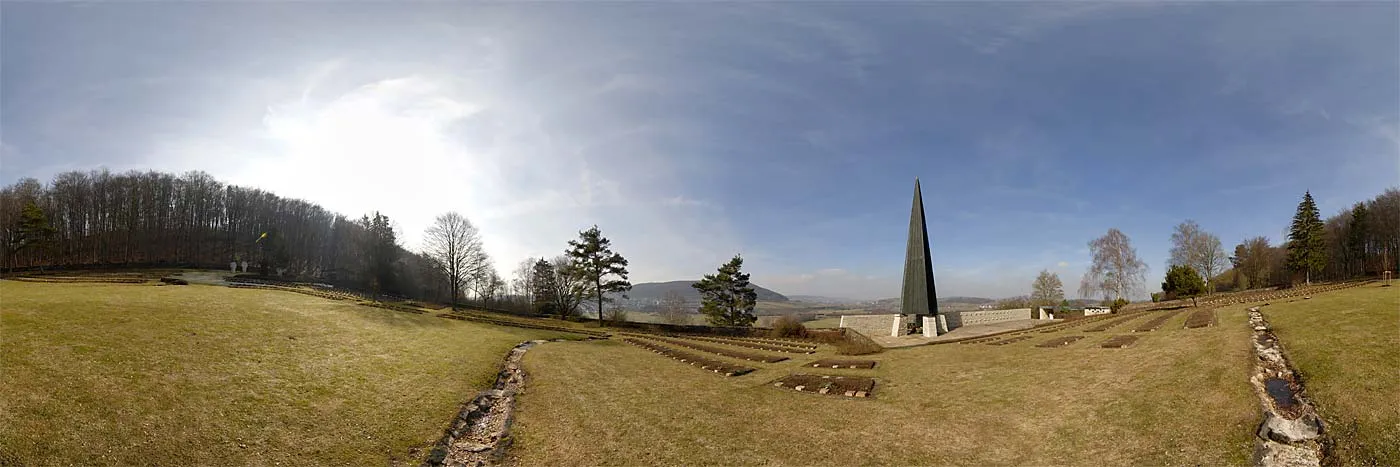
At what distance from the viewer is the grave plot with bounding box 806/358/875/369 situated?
18542 millimetres

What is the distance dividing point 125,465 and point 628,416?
9203 millimetres

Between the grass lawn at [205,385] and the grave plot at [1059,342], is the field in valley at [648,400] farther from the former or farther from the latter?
the grave plot at [1059,342]

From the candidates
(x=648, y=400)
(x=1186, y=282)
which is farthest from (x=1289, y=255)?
(x=648, y=400)

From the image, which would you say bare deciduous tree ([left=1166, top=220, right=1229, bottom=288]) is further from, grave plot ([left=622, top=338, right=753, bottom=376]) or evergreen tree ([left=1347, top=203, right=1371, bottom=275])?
grave plot ([left=622, top=338, right=753, bottom=376])

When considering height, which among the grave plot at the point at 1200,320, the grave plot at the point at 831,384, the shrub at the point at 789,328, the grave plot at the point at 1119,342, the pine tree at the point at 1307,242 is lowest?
the shrub at the point at 789,328

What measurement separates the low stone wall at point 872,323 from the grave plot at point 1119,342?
719 inches

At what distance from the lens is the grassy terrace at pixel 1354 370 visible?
8273 mm

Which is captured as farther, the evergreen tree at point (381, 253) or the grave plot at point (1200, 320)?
the evergreen tree at point (381, 253)

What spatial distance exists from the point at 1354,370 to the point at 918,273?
2671 cm

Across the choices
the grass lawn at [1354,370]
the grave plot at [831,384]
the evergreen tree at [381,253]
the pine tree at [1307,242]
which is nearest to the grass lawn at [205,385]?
the grave plot at [831,384]

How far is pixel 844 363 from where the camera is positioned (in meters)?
19.0

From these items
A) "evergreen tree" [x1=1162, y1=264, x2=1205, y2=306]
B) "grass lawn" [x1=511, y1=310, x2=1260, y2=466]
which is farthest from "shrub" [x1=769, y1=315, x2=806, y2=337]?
"evergreen tree" [x1=1162, y1=264, x2=1205, y2=306]

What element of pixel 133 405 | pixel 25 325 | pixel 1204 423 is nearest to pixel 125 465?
pixel 133 405

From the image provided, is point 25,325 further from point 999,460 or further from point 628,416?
point 999,460
